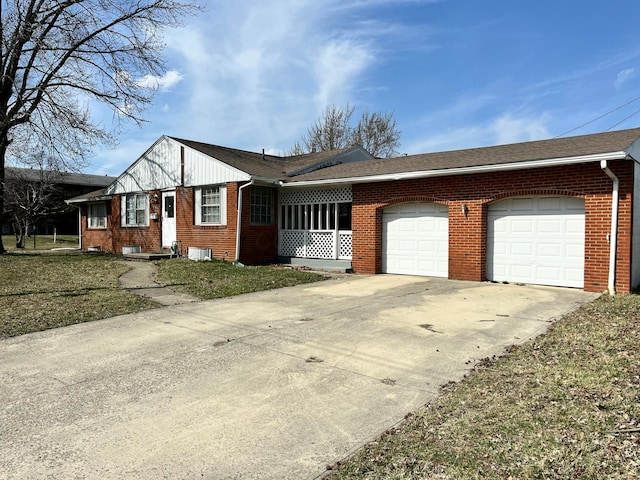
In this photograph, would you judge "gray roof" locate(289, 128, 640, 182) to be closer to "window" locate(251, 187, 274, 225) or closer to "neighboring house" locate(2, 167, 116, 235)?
"window" locate(251, 187, 274, 225)

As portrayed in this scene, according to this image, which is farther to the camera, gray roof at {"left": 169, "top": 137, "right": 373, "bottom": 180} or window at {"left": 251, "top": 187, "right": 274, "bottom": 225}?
gray roof at {"left": 169, "top": 137, "right": 373, "bottom": 180}

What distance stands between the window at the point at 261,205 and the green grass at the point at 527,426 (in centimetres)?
1225

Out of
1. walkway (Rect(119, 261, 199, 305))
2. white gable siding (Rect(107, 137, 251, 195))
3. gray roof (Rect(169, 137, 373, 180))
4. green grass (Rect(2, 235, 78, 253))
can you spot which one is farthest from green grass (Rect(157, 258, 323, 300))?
green grass (Rect(2, 235, 78, 253))

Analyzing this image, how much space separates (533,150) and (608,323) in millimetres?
6157

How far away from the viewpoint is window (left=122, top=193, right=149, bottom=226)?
20.1m

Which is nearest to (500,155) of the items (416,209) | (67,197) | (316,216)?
(416,209)

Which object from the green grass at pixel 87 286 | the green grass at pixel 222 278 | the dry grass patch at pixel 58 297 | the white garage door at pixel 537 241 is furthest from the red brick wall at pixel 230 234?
the white garage door at pixel 537 241

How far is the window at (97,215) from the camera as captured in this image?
75.7 feet

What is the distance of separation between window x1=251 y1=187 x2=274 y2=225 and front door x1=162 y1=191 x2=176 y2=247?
4.28 metres

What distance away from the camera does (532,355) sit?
507cm

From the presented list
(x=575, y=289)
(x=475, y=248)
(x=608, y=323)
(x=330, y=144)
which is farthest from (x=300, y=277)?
(x=330, y=144)

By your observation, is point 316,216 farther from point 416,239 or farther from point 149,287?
point 149,287

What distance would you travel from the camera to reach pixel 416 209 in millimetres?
12914

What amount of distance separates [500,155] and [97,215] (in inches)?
812
